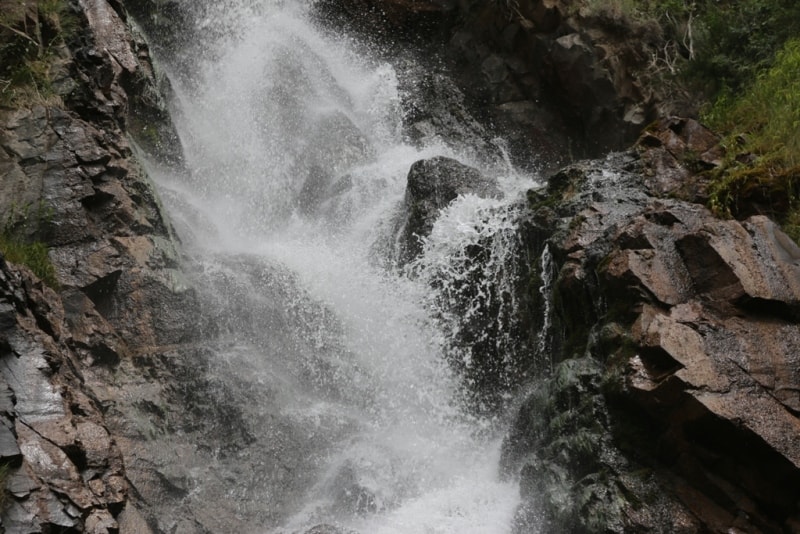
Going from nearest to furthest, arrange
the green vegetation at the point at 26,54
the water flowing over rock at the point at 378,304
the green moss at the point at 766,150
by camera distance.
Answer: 1. the water flowing over rock at the point at 378,304
2. the green moss at the point at 766,150
3. the green vegetation at the point at 26,54

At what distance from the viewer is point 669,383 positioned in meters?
5.52

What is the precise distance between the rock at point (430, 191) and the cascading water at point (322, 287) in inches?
11.6

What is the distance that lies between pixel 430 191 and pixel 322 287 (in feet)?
7.06

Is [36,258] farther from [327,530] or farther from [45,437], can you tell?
[327,530]

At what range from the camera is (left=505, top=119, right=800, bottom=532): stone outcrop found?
5.25m

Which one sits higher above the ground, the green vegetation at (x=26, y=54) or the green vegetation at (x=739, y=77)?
the green vegetation at (x=739, y=77)

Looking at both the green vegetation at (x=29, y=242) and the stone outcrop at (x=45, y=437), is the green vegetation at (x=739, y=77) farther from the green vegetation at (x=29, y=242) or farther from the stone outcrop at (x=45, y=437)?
the green vegetation at (x=29, y=242)

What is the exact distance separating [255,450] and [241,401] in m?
0.60

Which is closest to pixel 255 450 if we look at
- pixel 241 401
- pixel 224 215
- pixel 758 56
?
pixel 241 401

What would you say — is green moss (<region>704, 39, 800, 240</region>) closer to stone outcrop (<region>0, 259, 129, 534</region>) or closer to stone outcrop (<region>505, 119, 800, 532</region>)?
stone outcrop (<region>505, 119, 800, 532</region>)

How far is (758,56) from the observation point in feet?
34.4

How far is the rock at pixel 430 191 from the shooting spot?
10.2m

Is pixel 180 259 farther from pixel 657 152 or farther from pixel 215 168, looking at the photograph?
pixel 657 152

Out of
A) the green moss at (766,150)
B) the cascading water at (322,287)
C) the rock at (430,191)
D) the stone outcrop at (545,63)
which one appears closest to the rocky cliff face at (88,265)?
the cascading water at (322,287)
